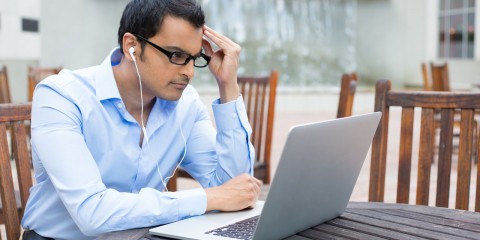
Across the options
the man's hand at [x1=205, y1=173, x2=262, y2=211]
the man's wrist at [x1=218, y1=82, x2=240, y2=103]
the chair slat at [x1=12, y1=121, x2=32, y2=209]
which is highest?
the man's wrist at [x1=218, y1=82, x2=240, y2=103]

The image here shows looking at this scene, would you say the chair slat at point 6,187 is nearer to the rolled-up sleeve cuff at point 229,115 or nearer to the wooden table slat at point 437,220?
the rolled-up sleeve cuff at point 229,115

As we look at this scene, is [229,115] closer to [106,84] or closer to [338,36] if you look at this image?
[106,84]

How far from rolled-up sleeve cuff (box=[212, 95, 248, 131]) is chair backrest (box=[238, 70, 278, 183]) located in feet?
4.76

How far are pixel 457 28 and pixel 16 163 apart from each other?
12.3 metres

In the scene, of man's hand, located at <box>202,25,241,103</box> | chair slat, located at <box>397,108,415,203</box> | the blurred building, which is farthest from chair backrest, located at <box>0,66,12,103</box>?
the blurred building

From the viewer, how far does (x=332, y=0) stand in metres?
13.9

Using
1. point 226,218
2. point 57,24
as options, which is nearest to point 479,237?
point 226,218

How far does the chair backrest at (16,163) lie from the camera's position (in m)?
1.56

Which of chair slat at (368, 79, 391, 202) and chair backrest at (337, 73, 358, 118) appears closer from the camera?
chair slat at (368, 79, 391, 202)

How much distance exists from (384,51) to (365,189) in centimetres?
975

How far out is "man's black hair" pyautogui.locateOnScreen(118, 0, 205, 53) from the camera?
1.48 metres

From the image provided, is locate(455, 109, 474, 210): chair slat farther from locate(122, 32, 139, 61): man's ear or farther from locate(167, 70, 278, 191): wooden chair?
locate(167, 70, 278, 191): wooden chair

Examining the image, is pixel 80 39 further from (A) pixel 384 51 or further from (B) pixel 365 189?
(B) pixel 365 189

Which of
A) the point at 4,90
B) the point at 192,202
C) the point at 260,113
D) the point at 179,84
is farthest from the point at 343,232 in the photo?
the point at 4,90
